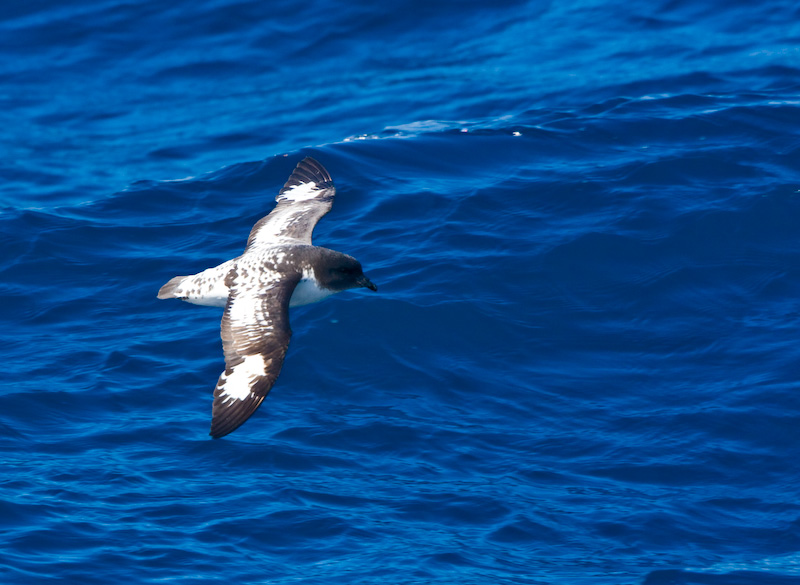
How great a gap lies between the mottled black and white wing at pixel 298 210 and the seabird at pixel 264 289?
12mm

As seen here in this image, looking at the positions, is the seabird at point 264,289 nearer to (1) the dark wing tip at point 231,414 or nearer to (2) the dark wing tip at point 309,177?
(1) the dark wing tip at point 231,414

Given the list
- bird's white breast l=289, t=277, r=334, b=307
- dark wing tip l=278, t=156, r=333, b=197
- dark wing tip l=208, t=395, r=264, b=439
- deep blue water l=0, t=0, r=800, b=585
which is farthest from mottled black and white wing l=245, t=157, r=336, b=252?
dark wing tip l=208, t=395, r=264, b=439

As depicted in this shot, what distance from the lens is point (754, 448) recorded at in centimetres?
1096

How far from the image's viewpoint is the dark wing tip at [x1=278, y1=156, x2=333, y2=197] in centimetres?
1316

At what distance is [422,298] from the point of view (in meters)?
13.4

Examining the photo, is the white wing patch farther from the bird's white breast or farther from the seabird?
the bird's white breast

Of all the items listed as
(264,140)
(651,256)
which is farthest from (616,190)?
(264,140)

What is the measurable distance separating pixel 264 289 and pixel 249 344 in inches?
33.5

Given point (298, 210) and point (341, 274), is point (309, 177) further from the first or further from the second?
point (341, 274)

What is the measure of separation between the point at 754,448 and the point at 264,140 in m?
10.7

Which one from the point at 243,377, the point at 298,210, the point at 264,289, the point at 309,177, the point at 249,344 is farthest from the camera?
the point at 309,177

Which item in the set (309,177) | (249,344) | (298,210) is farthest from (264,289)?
(309,177)

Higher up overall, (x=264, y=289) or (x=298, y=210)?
(x=298, y=210)

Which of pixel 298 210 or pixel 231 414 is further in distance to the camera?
pixel 298 210
